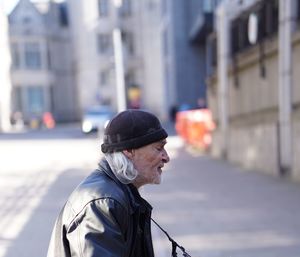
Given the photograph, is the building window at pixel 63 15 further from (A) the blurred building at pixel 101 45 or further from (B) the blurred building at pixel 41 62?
(A) the blurred building at pixel 101 45

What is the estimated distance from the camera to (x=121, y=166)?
1.83 m

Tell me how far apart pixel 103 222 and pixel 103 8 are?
50.1 m

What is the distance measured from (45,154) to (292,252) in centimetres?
1440

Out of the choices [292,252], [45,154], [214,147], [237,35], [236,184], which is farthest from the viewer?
[45,154]

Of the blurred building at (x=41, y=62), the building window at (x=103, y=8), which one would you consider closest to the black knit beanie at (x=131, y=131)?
the blurred building at (x=41, y=62)

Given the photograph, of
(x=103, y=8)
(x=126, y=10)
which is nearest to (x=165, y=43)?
(x=126, y=10)

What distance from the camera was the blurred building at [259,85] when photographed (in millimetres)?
10133

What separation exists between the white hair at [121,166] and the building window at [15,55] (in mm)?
49567

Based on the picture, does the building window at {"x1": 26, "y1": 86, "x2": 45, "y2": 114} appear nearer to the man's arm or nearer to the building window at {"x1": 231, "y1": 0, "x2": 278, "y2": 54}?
the building window at {"x1": 231, "y1": 0, "x2": 278, "y2": 54}

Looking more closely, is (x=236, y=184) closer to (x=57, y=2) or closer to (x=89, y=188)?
(x=89, y=188)

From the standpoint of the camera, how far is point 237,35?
46.5 feet

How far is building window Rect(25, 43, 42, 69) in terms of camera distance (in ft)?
163

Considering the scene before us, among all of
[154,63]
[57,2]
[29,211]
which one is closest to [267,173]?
[29,211]

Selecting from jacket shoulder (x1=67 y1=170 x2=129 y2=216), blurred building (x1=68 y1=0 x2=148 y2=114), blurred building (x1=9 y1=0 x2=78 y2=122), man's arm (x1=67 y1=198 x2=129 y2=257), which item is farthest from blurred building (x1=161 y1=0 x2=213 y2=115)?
man's arm (x1=67 y1=198 x2=129 y2=257)
